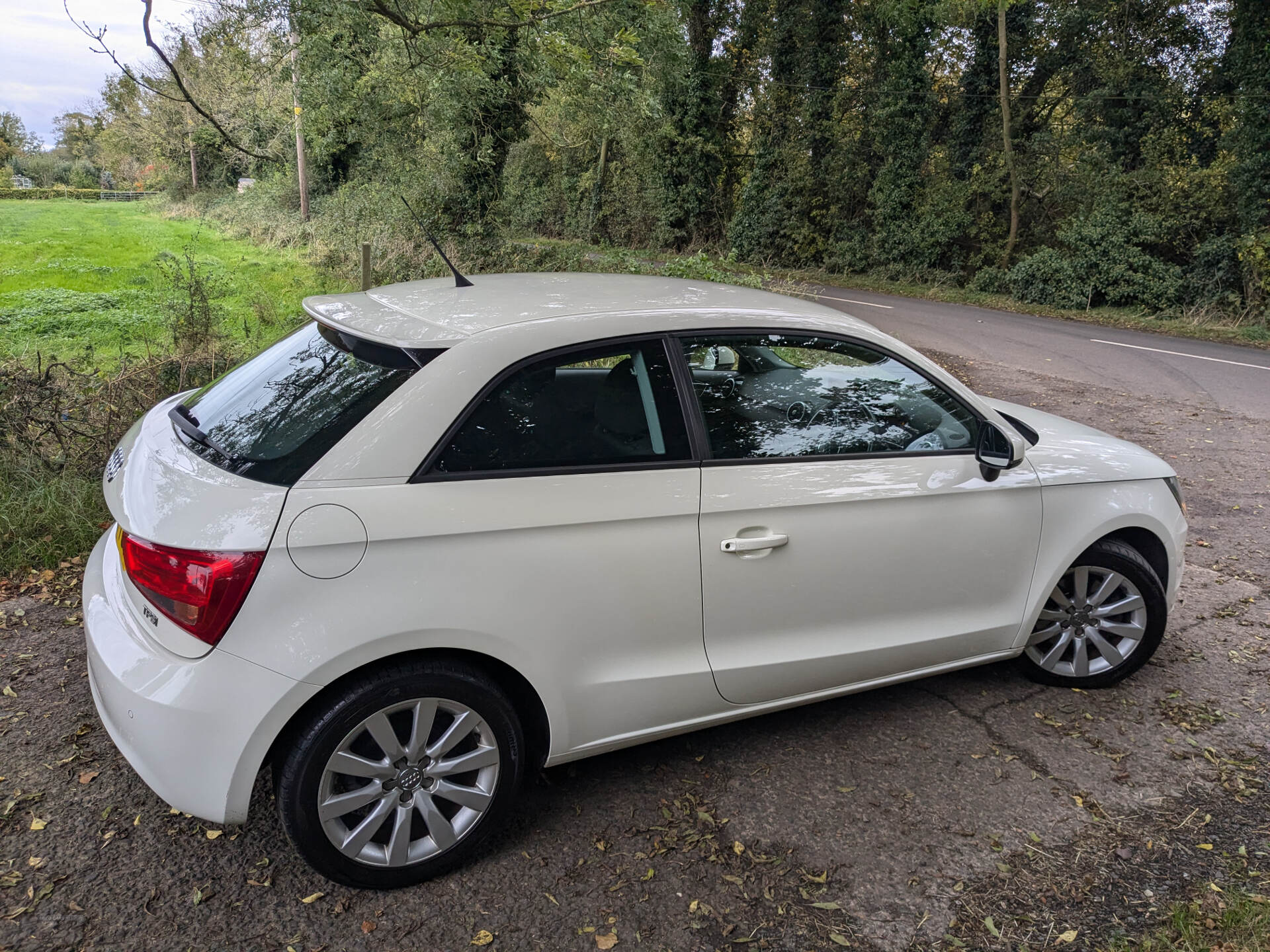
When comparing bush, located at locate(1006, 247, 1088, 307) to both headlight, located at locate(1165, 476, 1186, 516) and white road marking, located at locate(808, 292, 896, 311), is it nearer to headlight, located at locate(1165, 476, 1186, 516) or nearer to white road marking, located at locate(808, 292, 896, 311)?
white road marking, located at locate(808, 292, 896, 311)

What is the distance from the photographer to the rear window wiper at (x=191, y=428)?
253cm

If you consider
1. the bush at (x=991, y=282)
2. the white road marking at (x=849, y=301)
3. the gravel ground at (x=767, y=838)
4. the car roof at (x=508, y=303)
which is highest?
the car roof at (x=508, y=303)

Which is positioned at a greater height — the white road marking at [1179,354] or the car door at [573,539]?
the car door at [573,539]

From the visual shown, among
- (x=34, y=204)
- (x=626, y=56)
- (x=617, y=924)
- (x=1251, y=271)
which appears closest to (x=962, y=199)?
(x=1251, y=271)

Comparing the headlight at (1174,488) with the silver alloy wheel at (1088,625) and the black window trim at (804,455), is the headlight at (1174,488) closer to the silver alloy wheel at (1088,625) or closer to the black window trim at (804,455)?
the silver alloy wheel at (1088,625)

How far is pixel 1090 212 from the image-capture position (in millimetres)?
20641

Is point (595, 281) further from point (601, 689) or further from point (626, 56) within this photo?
Result: point (626, 56)

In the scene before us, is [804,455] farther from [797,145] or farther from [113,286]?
[797,145]

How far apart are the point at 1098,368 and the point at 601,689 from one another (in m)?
11.9

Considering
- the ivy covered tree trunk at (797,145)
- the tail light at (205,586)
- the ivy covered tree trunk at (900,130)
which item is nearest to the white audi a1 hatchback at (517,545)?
the tail light at (205,586)

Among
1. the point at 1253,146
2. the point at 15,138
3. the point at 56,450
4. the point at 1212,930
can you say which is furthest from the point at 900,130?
the point at 15,138

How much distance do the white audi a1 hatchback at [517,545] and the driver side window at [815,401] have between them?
12 millimetres

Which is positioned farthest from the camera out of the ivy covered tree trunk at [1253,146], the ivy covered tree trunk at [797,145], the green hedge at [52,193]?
the green hedge at [52,193]

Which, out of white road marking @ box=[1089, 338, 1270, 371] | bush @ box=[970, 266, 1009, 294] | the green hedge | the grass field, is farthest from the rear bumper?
the green hedge
